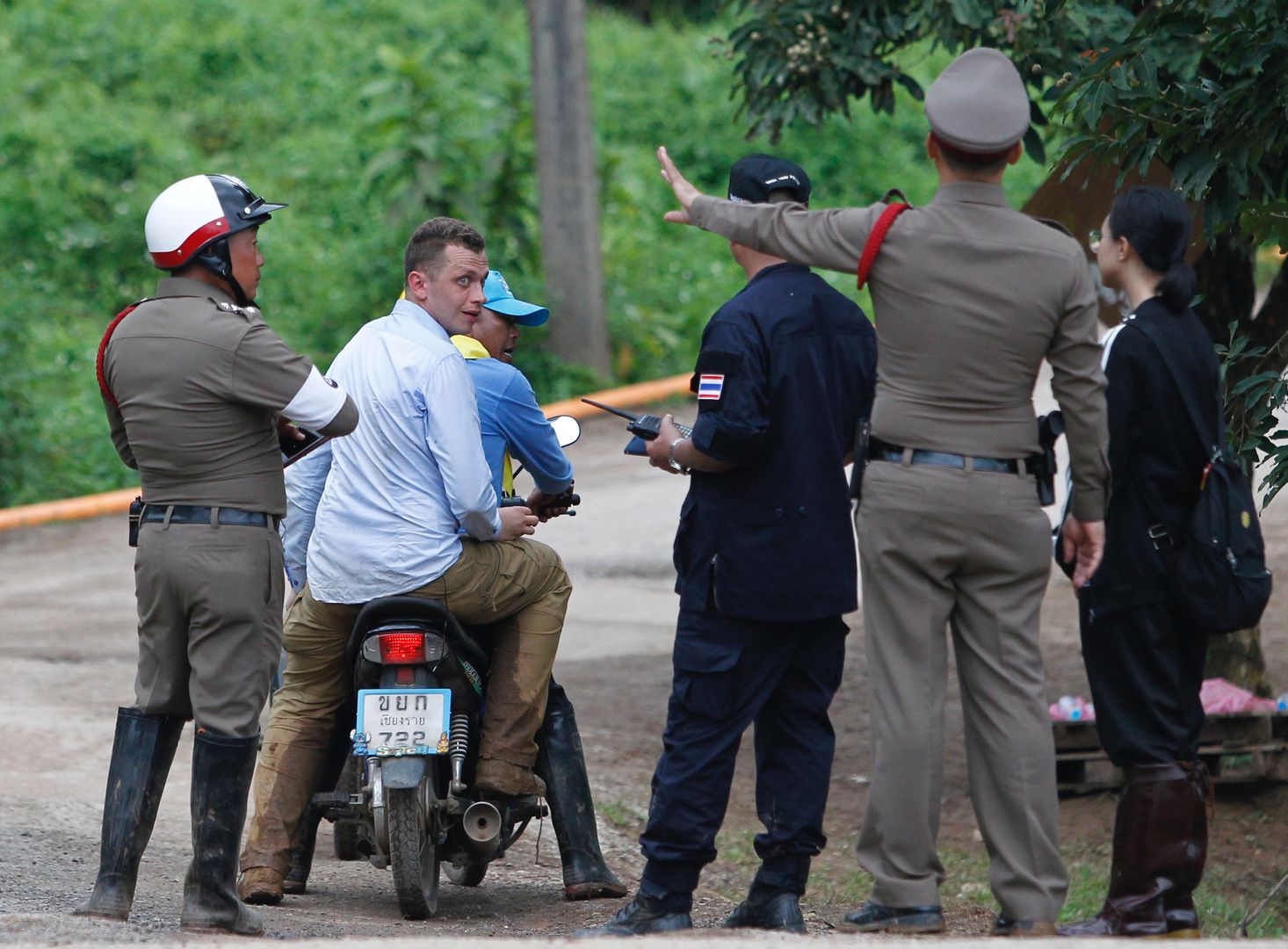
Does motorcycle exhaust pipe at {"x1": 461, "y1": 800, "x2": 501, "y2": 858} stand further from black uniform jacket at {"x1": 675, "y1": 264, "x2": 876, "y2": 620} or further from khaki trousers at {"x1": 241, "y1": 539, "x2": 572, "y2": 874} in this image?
black uniform jacket at {"x1": 675, "y1": 264, "x2": 876, "y2": 620}

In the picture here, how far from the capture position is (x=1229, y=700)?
6930 millimetres

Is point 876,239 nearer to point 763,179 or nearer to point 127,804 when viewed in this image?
point 763,179

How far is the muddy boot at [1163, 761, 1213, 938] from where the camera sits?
441cm

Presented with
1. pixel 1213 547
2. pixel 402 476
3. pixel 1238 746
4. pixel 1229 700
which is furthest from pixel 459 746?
pixel 1229 700

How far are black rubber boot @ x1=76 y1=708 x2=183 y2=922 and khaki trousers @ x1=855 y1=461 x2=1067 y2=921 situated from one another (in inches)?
71.9

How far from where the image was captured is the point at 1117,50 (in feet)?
18.2

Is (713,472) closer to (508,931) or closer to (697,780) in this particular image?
(697,780)

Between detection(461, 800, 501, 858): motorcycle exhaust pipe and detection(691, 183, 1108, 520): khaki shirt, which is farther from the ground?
detection(691, 183, 1108, 520): khaki shirt

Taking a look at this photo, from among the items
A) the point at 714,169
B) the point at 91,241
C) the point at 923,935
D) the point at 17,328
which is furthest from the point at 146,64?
the point at 923,935

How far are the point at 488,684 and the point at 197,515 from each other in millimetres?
1124

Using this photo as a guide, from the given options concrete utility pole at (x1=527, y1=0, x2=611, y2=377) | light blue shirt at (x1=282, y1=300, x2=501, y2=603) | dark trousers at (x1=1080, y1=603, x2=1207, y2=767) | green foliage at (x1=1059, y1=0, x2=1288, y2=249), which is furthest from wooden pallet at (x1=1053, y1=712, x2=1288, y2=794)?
concrete utility pole at (x1=527, y1=0, x2=611, y2=377)

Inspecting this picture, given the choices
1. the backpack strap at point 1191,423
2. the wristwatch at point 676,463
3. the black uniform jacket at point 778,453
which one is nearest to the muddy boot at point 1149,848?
→ the backpack strap at point 1191,423

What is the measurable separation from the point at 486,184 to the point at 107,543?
482 centimetres

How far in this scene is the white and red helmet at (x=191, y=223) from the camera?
4445mm
